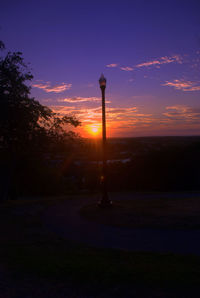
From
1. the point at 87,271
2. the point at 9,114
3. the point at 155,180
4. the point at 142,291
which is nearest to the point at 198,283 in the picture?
the point at 142,291

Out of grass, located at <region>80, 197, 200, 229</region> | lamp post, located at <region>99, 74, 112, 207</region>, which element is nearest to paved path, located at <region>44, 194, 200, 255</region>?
grass, located at <region>80, 197, 200, 229</region>

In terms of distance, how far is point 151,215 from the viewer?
33.3 ft

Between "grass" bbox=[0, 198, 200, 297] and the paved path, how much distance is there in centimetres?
77

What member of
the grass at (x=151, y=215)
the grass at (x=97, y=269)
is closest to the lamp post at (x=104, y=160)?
the grass at (x=151, y=215)

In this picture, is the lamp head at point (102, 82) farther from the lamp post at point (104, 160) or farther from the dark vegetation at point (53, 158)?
the dark vegetation at point (53, 158)

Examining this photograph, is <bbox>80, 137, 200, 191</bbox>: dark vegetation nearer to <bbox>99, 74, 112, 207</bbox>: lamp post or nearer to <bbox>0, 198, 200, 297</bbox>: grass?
<bbox>99, 74, 112, 207</bbox>: lamp post

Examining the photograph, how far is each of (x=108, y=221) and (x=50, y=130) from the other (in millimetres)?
6635

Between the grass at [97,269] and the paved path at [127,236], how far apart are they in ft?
2.53

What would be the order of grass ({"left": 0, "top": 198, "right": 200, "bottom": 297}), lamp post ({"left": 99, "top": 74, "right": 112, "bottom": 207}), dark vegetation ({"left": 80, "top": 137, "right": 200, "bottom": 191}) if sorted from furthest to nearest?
dark vegetation ({"left": 80, "top": 137, "right": 200, "bottom": 191}) < lamp post ({"left": 99, "top": 74, "right": 112, "bottom": 207}) < grass ({"left": 0, "top": 198, "right": 200, "bottom": 297})

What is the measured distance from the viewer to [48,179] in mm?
21562

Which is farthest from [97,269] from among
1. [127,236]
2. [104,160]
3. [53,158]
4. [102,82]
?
[53,158]

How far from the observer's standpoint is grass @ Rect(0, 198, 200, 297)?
12.8ft

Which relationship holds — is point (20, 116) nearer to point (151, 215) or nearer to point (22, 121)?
point (22, 121)

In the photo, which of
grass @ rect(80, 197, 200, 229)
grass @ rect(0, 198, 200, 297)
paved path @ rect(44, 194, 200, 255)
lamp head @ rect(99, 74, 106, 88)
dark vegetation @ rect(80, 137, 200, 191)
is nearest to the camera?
grass @ rect(0, 198, 200, 297)
